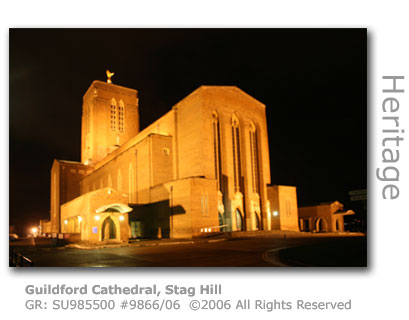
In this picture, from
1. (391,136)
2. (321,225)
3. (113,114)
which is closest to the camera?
(391,136)

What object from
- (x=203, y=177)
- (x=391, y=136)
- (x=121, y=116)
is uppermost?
(x=121, y=116)

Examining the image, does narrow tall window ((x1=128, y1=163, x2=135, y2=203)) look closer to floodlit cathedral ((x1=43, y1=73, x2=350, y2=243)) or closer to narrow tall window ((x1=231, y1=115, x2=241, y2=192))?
floodlit cathedral ((x1=43, y1=73, x2=350, y2=243))

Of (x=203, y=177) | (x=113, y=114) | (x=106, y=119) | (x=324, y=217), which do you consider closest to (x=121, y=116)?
(x=113, y=114)

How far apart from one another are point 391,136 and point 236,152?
28.9 metres

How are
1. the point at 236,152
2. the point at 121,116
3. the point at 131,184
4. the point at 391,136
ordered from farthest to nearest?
the point at 121,116 → the point at 131,184 → the point at 236,152 → the point at 391,136

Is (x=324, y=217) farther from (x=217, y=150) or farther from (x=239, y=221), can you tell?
(x=217, y=150)

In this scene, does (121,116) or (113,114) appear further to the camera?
(121,116)

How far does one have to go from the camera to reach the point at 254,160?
44.6 meters

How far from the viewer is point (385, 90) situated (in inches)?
549

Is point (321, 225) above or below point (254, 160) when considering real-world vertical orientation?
below

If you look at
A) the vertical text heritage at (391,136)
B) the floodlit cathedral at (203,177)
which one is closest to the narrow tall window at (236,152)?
the floodlit cathedral at (203,177)

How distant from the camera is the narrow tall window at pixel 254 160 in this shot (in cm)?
4384

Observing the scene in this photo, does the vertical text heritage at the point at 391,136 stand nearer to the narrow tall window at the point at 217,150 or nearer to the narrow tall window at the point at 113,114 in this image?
the narrow tall window at the point at 217,150

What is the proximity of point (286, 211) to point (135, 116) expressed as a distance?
132 feet
